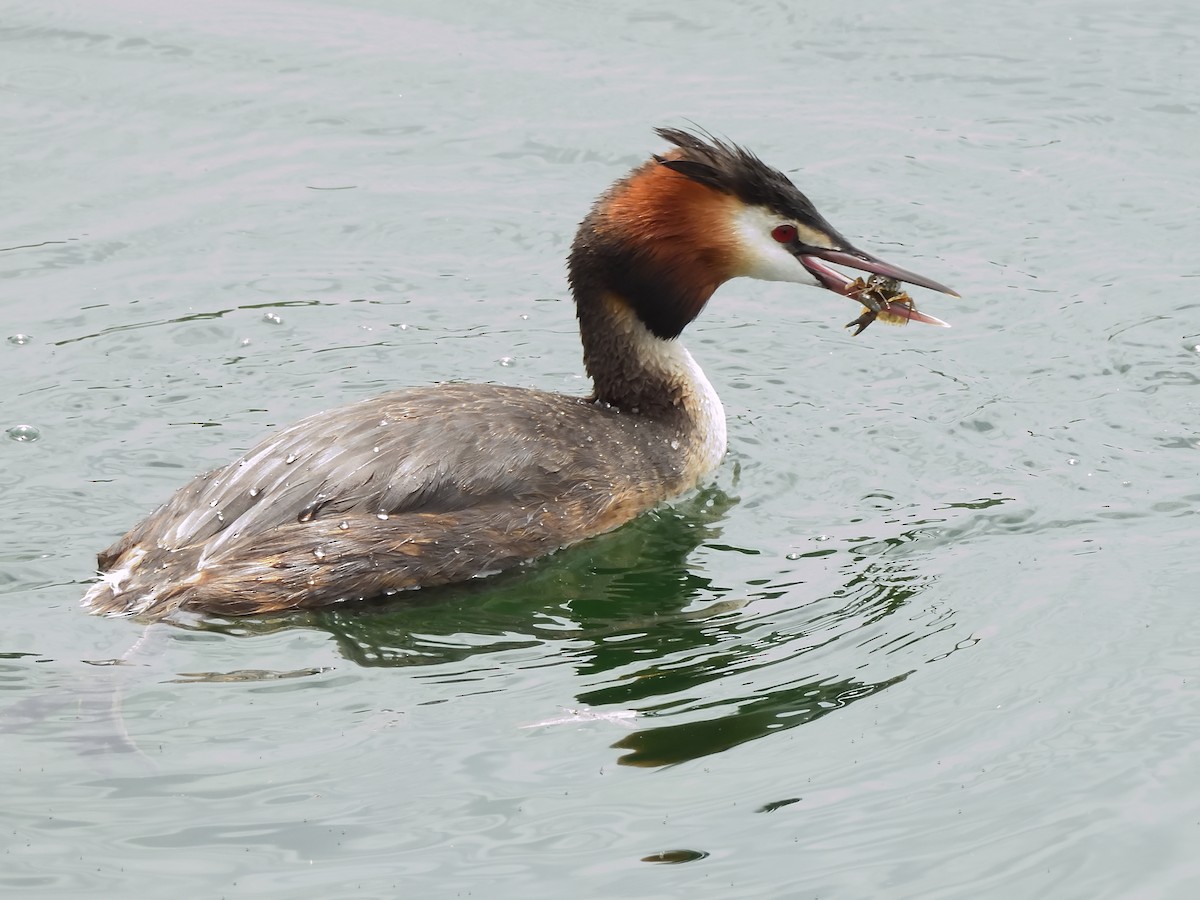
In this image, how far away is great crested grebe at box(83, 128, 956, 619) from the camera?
6.62m

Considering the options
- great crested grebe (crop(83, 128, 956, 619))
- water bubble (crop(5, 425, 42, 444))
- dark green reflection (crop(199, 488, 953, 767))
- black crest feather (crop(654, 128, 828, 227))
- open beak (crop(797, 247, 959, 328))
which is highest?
black crest feather (crop(654, 128, 828, 227))

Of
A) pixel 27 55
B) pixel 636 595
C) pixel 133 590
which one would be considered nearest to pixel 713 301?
pixel 636 595

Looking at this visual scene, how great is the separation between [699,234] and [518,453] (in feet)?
4.29

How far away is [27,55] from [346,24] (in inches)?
79.9

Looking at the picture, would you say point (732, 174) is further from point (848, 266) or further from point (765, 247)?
point (848, 266)

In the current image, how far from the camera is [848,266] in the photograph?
7.74 m

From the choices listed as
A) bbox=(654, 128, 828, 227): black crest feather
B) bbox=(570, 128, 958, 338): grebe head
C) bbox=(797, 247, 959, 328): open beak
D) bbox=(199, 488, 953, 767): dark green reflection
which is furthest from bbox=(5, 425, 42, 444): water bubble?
bbox=(797, 247, 959, 328): open beak

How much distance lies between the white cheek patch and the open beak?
0.03 m

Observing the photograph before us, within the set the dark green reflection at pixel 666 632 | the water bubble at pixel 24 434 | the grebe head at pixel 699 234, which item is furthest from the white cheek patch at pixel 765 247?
the water bubble at pixel 24 434

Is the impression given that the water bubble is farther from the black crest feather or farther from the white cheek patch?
the white cheek patch

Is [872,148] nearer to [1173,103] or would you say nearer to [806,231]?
[1173,103]

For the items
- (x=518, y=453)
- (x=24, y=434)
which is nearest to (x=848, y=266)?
(x=518, y=453)

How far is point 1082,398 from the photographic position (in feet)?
27.0

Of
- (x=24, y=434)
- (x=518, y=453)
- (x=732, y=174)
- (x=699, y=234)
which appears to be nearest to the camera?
(x=518, y=453)
